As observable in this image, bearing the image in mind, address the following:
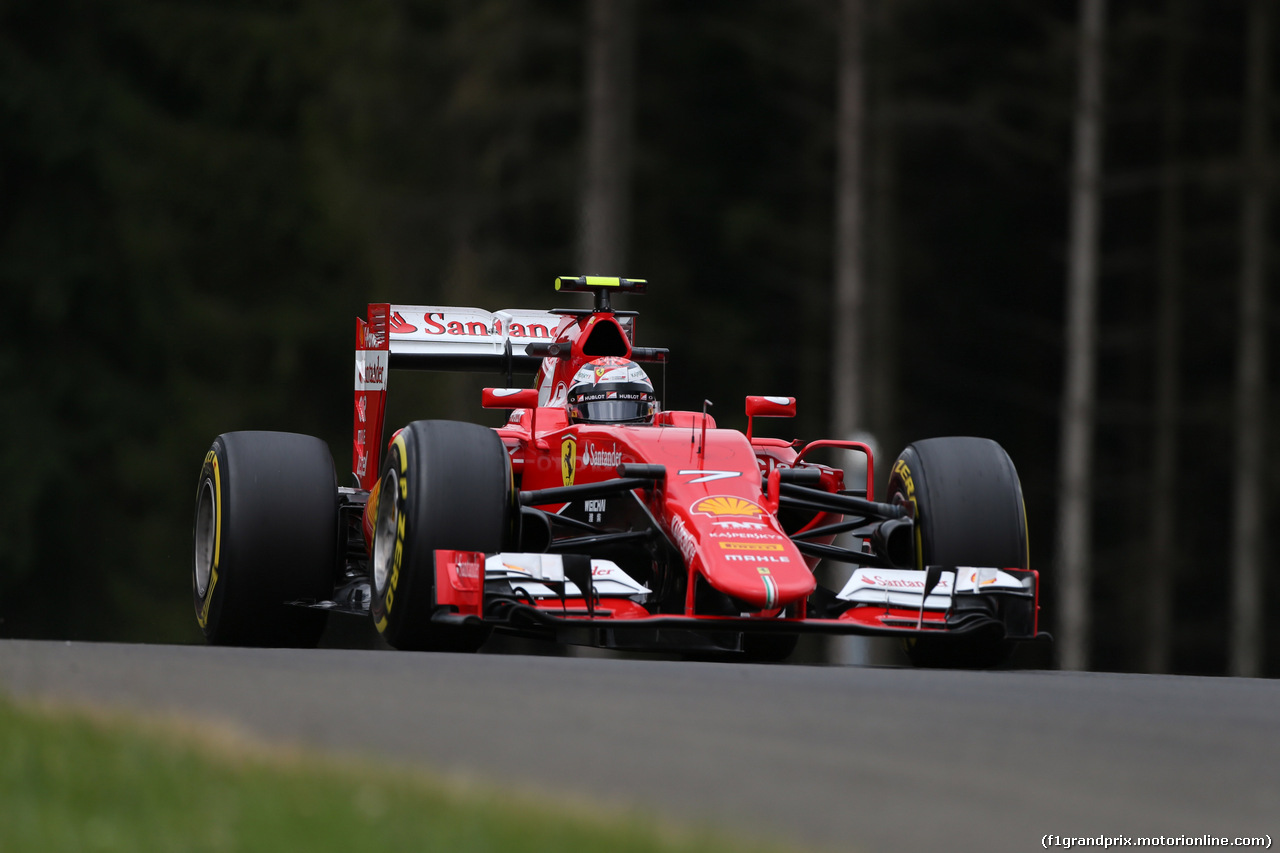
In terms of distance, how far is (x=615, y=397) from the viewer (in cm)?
1139

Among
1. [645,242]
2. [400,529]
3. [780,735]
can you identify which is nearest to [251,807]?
[780,735]

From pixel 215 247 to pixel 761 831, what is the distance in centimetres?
2612

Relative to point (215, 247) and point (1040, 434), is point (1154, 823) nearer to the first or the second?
point (215, 247)

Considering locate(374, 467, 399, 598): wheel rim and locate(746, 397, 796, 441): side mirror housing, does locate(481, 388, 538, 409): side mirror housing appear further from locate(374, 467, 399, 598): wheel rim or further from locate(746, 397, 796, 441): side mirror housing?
locate(746, 397, 796, 441): side mirror housing

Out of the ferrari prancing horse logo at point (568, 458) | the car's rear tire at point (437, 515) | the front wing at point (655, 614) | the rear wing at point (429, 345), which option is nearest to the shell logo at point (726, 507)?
the front wing at point (655, 614)

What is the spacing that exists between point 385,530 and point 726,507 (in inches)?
70.5

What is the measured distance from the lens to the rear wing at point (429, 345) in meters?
12.7

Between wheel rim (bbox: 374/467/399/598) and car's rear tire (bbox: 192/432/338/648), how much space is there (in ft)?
2.78

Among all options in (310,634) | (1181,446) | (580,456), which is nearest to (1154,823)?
(580,456)

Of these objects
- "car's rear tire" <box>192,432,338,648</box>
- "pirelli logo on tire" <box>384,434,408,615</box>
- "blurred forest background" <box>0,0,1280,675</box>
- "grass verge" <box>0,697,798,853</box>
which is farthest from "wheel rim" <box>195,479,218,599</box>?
"blurred forest background" <box>0,0,1280,675</box>

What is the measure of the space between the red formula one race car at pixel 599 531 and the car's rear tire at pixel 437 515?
1 cm

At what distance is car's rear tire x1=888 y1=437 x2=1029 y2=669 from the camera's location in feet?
34.8

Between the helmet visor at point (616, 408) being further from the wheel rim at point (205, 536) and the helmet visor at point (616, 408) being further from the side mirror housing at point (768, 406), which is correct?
the wheel rim at point (205, 536)

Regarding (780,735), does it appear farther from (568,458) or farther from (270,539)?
(270,539)
